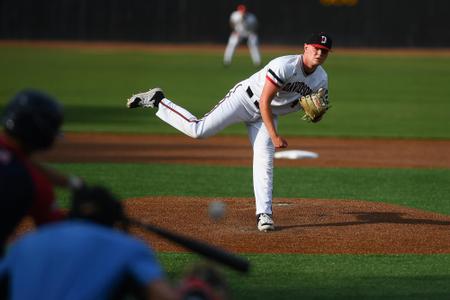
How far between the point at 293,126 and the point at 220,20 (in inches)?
1044

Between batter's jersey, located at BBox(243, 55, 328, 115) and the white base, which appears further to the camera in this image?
the white base

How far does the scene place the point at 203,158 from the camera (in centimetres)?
1567

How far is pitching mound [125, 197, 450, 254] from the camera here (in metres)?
8.62

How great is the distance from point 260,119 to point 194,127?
2.15 ft

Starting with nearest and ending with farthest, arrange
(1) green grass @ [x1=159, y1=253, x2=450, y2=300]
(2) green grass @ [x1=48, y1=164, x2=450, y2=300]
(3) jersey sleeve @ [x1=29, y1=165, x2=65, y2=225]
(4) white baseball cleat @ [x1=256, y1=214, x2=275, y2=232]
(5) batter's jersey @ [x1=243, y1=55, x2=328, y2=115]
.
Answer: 1. (3) jersey sleeve @ [x1=29, y1=165, x2=65, y2=225]
2. (1) green grass @ [x1=159, y1=253, x2=450, y2=300]
3. (2) green grass @ [x1=48, y1=164, x2=450, y2=300]
4. (5) batter's jersey @ [x1=243, y1=55, x2=328, y2=115]
5. (4) white baseball cleat @ [x1=256, y1=214, x2=275, y2=232]

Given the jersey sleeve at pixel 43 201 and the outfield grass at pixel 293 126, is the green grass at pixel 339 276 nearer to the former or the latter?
the outfield grass at pixel 293 126

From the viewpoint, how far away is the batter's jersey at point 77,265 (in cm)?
349

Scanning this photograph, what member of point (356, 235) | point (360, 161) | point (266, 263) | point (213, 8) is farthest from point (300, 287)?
point (213, 8)

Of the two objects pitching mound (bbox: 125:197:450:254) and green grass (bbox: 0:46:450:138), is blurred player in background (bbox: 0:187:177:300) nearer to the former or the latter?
pitching mound (bbox: 125:197:450:254)

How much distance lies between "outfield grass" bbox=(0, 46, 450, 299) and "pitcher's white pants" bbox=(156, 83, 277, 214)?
130 centimetres

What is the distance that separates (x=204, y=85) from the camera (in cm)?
3003

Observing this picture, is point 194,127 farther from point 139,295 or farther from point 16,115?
point 139,295

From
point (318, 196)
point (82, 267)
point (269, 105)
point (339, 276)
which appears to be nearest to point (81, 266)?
point (82, 267)

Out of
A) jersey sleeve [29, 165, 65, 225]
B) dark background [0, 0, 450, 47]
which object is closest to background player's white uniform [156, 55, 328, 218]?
jersey sleeve [29, 165, 65, 225]
